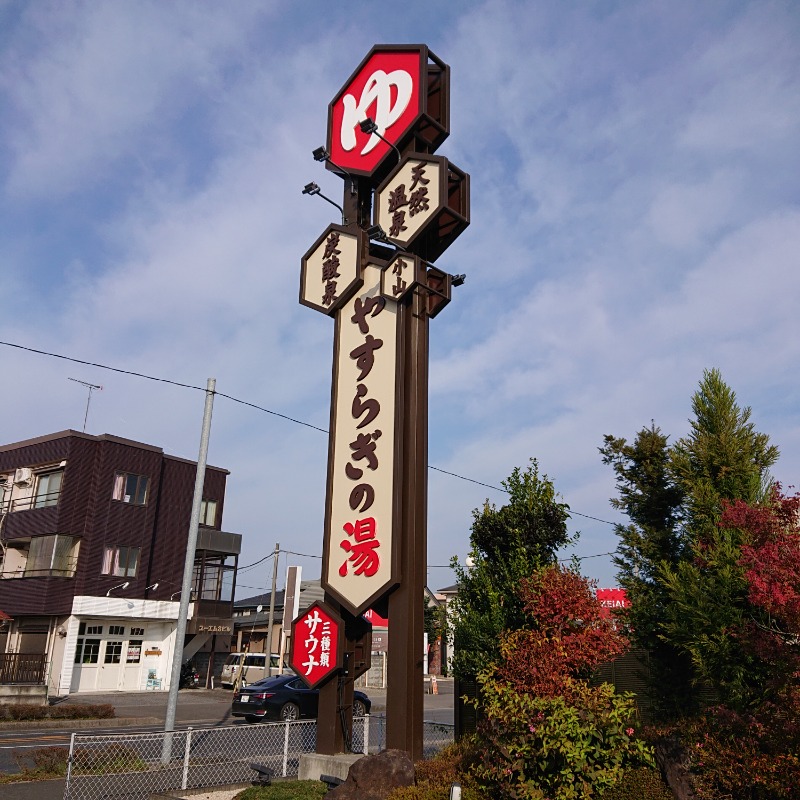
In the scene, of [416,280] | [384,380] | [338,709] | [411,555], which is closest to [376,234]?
[416,280]

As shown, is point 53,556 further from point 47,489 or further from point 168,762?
point 168,762

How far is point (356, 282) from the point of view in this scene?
547 inches

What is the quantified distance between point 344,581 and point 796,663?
6.63 meters

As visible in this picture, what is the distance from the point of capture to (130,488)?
120 ft

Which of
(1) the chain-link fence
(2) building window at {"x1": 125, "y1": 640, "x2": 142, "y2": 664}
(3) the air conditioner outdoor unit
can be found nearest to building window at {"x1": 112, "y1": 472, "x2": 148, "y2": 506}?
(3) the air conditioner outdoor unit

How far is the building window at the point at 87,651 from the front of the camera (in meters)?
33.6

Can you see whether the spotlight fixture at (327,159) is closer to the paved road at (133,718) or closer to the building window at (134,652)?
the paved road at (133,718)

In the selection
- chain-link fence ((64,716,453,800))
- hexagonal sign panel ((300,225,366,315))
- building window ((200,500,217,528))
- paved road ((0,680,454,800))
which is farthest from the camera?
building window ((200,500,217,528))

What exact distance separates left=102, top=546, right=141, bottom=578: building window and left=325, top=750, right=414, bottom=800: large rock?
28534mm

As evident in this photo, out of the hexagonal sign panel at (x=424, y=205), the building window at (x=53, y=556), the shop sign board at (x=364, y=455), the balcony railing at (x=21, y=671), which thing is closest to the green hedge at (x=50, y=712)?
the balcony railing at (x=21, y=671)

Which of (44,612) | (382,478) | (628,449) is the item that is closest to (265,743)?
(382,478)

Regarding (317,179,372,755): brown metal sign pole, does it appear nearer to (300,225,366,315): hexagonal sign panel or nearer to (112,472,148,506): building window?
(300,225,366,315): hexagonal sign panel

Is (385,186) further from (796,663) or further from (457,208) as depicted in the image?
(796,663)

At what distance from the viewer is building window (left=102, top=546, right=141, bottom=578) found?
1384 inches
